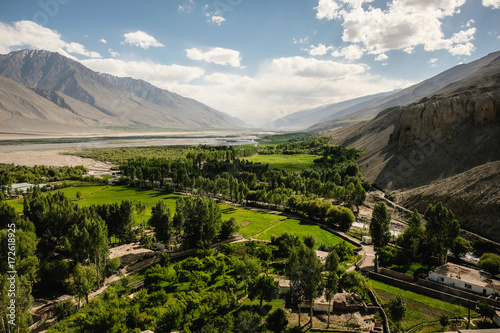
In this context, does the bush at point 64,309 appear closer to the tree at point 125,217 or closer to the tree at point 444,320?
the tree at point 125,217

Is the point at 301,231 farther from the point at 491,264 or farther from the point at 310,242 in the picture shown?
the point at 491,264

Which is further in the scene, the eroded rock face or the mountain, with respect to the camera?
the eroded rock face

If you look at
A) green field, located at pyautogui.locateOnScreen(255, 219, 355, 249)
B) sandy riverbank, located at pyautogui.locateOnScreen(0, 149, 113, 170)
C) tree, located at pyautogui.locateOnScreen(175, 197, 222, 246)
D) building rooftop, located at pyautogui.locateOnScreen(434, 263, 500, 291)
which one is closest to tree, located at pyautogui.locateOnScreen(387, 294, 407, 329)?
building rooftop, located at pyautogui.locateOnScreen(434, 263, 500, 291)

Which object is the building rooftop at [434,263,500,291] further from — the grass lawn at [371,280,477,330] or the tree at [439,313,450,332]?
the tree at [439,313,450,332]

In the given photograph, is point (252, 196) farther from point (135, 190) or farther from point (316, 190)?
point (135, 190)

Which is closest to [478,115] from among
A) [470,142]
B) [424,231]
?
[470,142]

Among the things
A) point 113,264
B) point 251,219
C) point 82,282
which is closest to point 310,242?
Answer: point 251,219

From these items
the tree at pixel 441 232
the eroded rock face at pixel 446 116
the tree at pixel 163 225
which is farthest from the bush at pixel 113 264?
the eroded rock face at pixel 446 116
